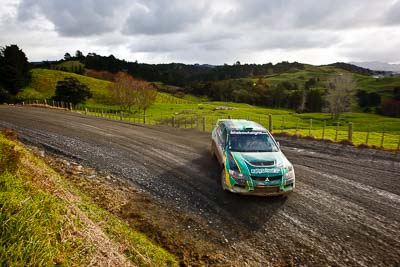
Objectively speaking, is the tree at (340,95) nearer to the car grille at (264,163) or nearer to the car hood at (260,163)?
the car hood at (260,163)

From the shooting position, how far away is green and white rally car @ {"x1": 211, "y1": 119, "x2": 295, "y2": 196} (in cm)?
740

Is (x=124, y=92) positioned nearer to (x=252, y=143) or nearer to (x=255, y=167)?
(x=252, y=143)

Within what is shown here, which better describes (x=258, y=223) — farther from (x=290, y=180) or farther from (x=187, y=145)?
(x=187, y=145)

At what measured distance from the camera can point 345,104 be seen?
64562 mm

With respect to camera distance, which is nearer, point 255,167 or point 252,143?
point 255,167

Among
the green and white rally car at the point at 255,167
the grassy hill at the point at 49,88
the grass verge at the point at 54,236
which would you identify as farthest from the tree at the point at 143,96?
the grass verge at the point at 54,236

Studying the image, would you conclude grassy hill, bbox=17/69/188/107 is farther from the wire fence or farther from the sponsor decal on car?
the sponsor decal on car

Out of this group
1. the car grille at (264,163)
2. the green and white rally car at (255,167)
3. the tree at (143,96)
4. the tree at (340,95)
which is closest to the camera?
the green and white rally car at (255,167)

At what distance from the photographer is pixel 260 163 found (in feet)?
25.4

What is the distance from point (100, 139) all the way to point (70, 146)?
2.53m

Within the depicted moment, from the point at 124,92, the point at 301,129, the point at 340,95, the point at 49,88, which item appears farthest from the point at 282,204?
the point at 49,88

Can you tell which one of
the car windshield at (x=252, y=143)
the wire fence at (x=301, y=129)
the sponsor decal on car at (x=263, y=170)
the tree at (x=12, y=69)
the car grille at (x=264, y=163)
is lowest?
the wire fence at (x=301, y=129)

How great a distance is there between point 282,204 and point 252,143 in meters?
2.49

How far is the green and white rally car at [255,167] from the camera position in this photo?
7.40 metres
